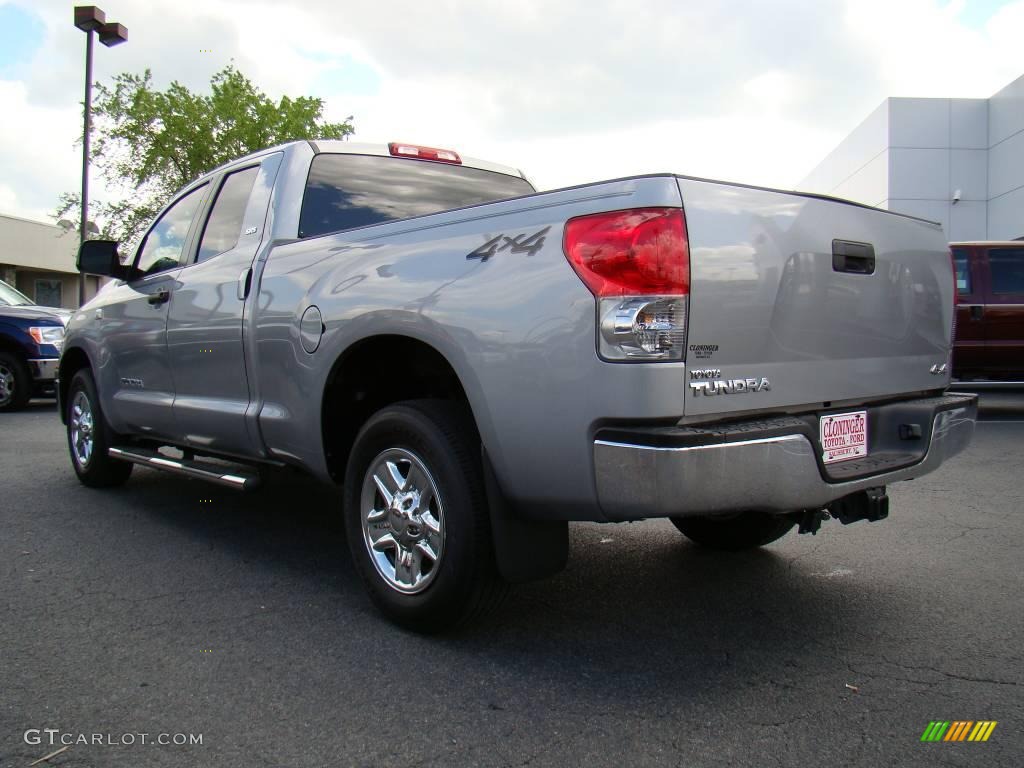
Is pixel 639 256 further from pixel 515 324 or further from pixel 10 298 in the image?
pixel 10 298

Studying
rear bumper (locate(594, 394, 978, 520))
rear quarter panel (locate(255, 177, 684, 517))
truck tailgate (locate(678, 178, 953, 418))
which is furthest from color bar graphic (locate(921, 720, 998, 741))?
rear quarter panel (locate(255, 177, 684, 517))

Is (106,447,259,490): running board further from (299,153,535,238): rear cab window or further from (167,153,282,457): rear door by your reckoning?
(299,153,535,238): rear cab window

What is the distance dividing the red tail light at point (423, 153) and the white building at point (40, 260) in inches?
1385

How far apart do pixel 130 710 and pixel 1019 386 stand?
14931 millimetres

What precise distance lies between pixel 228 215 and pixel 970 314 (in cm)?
879

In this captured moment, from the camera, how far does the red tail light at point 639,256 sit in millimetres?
2541

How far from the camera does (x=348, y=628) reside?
3316 millimetres

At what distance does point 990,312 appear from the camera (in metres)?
10.2

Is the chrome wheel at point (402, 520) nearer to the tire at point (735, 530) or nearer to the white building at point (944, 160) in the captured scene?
the tire at point (735, 530)

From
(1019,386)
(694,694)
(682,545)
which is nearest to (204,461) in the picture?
(682,545)

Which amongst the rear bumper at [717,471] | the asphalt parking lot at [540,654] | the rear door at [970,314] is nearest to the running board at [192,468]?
the asphalt parking lot at [540,654]

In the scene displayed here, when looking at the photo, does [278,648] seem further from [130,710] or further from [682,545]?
[682,545]

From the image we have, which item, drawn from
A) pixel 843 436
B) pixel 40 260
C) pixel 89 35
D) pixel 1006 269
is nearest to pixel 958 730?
pixel 843 436

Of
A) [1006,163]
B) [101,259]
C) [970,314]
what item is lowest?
[970,314]
